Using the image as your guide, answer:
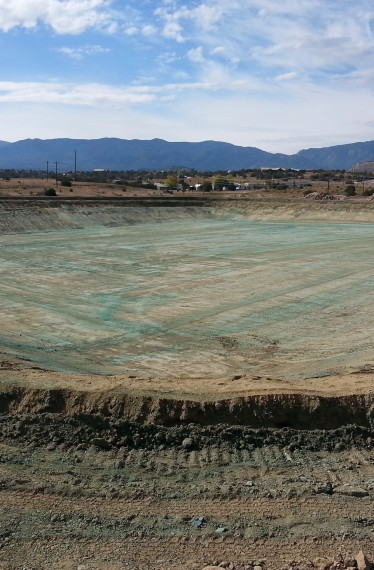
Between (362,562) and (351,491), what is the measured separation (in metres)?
2.07

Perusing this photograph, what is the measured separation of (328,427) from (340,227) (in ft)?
157

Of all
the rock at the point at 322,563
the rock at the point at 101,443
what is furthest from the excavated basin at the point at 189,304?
the rock at the point at 322,563

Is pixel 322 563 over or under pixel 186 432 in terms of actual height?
under

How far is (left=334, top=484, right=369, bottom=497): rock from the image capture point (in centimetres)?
914

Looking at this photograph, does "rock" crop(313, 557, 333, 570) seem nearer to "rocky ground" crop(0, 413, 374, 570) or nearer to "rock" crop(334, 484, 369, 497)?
"rocky ground" crop(0, 413, 374, 570)

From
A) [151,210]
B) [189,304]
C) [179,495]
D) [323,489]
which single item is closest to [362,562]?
[323,489]

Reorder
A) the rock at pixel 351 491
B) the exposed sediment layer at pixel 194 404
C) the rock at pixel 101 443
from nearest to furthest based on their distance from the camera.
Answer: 1. the rock at pixel 351 491
2. the rock at pixel 101 443
3. the exposed sediment layer at pixel 194 404

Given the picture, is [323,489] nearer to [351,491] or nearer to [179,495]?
[351,491]

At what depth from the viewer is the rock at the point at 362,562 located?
Result: 7.11m

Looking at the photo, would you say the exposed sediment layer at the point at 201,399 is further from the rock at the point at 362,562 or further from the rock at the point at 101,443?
the rock at the point at 362,562

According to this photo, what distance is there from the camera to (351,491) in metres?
9.20

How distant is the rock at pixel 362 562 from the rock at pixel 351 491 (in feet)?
5.88

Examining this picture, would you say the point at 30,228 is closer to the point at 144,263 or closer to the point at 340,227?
the point at 144,263

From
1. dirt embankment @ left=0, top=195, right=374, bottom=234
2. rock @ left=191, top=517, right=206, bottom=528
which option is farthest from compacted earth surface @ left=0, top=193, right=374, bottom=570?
dirt embankment @ left=0, top=195, right=374, bottom=234
